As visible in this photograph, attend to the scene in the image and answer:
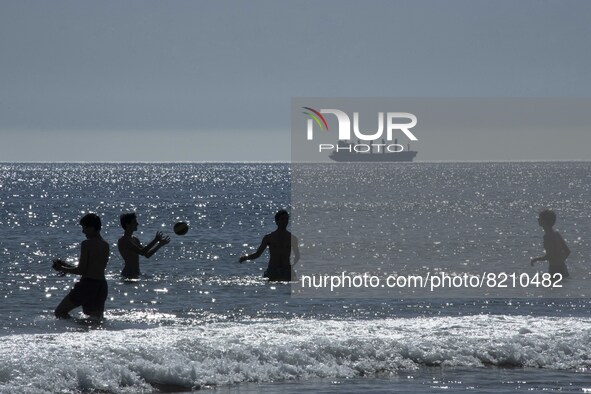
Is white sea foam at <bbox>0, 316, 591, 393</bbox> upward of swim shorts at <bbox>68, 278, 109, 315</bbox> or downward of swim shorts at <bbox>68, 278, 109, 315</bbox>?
downward

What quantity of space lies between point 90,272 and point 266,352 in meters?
3.06

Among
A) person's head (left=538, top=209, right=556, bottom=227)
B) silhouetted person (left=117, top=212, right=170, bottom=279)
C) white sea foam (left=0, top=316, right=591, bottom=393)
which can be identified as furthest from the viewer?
person's head (left=538, top=209, right=556, bottom=227)

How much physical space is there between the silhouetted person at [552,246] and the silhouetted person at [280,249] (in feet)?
14.4

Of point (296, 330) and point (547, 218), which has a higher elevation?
point (547, 218)

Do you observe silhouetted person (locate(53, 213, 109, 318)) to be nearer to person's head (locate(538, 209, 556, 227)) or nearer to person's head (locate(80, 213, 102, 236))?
person's head (locate(80, 213, 102, 236))

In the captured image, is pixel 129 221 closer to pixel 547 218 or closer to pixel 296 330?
pixel 296 330

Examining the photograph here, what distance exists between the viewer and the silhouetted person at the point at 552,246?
20.6 meters

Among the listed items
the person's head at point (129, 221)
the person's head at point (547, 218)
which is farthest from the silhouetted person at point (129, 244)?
the person's head at point (547, 218)

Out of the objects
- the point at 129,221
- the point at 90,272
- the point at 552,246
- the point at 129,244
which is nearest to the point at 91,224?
the point at 90,272

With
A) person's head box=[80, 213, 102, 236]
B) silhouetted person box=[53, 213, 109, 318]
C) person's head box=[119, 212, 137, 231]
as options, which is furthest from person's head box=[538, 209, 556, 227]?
person's head box=[80, 213, 102, 236]

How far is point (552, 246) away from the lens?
21578mm

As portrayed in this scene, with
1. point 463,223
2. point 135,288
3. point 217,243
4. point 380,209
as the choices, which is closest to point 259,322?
point 135,288

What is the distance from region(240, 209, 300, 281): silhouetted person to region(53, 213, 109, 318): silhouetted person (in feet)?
13.9

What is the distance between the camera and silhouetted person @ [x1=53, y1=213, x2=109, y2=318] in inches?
603
